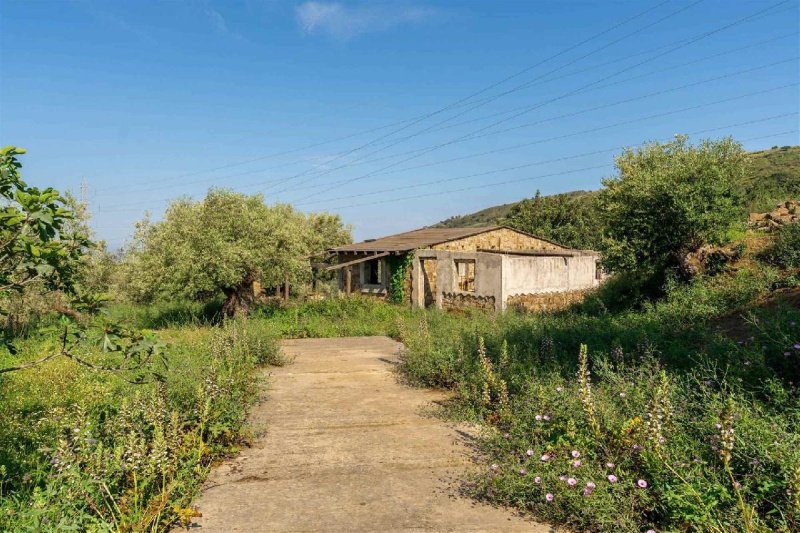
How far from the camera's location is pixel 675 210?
12109 mm

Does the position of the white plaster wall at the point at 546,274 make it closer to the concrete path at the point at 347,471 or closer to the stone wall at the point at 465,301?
the stone wall at the point at 465,301

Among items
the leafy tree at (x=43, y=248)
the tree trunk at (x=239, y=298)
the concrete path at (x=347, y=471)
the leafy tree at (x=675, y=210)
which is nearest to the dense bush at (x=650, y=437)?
the concrete path at (x=347, y=471)

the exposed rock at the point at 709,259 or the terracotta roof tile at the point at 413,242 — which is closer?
the exposed rock at the point at 709,259

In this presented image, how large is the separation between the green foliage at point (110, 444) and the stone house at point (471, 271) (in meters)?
10.5

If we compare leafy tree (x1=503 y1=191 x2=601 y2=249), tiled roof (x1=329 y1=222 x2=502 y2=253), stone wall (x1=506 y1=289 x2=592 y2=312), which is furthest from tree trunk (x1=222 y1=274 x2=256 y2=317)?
leafy tree (x1=503 y1=191 x2=601 y2=249)

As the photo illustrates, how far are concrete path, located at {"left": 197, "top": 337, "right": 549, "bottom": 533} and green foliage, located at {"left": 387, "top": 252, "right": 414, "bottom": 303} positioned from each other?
12.0 m

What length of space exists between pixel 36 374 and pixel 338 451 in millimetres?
5102

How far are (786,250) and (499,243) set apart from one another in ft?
40.3

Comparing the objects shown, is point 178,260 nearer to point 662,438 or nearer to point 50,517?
point 50,517

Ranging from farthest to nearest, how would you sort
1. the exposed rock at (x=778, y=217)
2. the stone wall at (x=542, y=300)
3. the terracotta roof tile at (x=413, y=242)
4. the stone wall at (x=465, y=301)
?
the terracotta roof tile at (x=413, y=242), the stone wall at (x=465, y=301), the stone wall at (x=542, y=300), the exposed rock at (x=778, y=217)

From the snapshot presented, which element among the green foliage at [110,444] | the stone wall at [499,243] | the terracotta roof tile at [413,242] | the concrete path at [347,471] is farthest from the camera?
the stone wall at [499,243]

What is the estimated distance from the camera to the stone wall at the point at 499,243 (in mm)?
20797

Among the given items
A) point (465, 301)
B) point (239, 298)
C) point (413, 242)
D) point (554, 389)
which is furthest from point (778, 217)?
point (239, 298)

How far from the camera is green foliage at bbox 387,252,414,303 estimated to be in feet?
64.5
